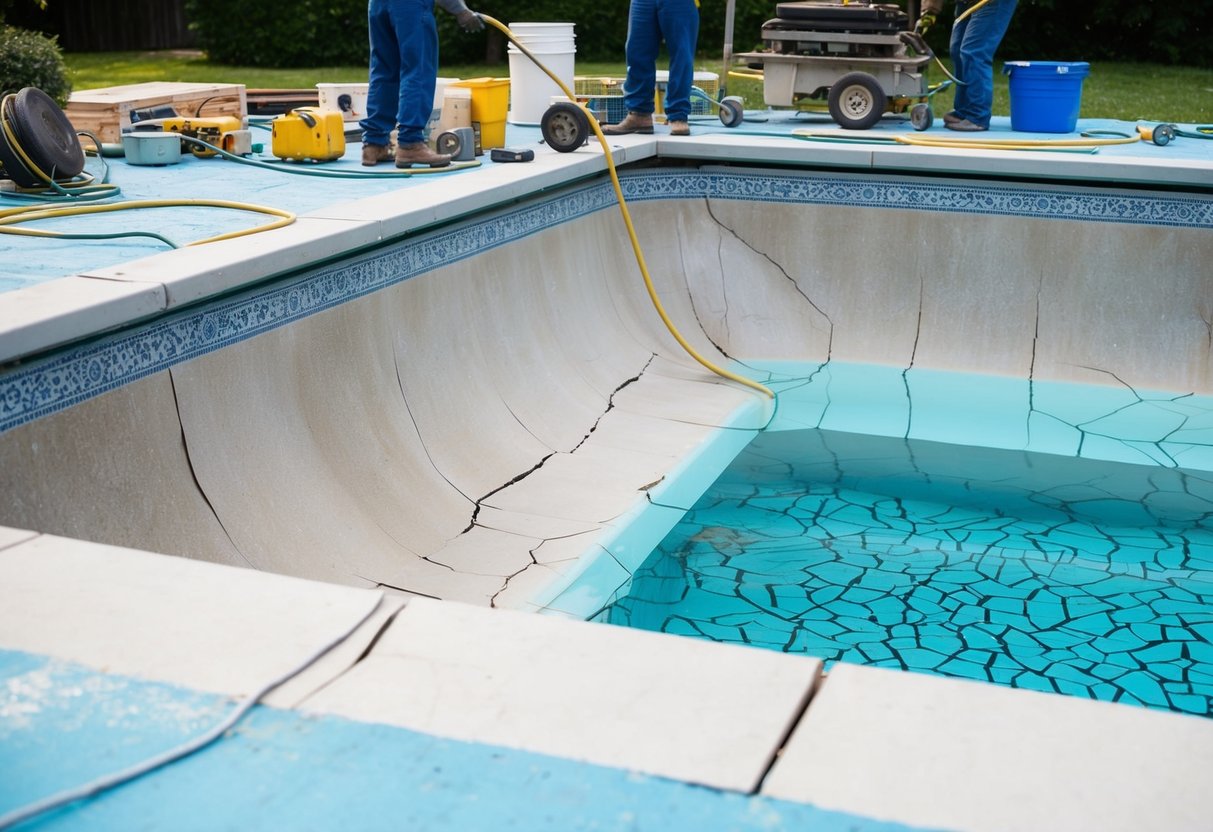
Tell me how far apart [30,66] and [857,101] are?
5.21 m

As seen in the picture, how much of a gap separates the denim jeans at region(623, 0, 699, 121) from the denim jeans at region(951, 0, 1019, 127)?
2060mm

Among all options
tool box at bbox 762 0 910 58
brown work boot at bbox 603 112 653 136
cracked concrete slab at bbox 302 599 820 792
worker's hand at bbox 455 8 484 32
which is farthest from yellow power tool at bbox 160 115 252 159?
cracked concrete slab at bbox 302 599 820 792

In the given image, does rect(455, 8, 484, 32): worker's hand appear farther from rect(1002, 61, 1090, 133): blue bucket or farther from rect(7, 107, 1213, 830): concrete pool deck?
rect(1002, 61, 1090, 133): blue bucket

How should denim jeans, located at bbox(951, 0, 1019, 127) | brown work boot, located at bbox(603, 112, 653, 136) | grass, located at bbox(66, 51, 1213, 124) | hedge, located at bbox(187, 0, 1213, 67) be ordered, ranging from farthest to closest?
hedge, located at bbox(187, 0, 1213, 67), grass, located at bbox(66, 51, 1213, 124), denim jeans, located at bbox(951, 0, 1019, 127), brown work boot, located at bbox(603, 112, 653, 136)

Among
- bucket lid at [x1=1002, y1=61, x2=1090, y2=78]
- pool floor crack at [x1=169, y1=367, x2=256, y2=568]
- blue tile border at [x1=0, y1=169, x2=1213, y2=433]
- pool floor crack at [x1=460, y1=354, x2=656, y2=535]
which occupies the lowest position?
pool floor crack at [x1=460, y1=354, x2=656, y2=535]

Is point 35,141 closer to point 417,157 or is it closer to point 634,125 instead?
point 417,157

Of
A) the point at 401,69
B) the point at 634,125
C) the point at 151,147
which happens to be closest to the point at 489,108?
the point at 634,125

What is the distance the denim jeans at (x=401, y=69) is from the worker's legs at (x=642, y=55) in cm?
144

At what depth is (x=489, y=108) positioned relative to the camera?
667cm

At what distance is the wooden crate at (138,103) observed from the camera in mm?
7043

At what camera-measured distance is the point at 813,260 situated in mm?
6645

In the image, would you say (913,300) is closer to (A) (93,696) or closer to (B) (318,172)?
(B) (318,172)

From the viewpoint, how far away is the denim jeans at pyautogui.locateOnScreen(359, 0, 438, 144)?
556 centimetres

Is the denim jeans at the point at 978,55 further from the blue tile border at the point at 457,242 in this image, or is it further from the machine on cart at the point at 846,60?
the blue tile border at the point at 457,242
